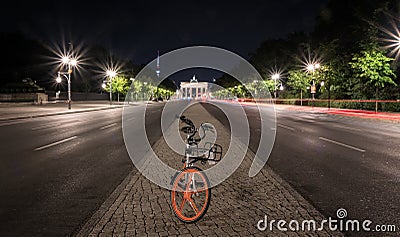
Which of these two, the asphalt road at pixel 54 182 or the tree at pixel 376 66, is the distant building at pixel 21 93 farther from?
the tree at pixel 376 66

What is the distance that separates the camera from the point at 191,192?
16.2 feet

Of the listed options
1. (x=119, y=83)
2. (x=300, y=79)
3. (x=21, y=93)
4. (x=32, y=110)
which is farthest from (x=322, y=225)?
(x=119, y=83)

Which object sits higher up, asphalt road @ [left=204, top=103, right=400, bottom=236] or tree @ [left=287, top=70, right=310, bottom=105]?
tree @ [left=287, top=70, right=310, bottom=105]

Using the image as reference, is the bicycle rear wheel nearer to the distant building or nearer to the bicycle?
the bicycle

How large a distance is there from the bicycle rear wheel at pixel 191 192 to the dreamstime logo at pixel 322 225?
87 centimetres

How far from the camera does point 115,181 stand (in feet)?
22.8

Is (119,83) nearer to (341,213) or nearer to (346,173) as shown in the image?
(346,173)

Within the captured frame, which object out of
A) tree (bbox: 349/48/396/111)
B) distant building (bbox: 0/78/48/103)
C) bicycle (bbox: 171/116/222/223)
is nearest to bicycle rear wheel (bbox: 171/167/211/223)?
bicycle (bbox: 171/116/222/223)

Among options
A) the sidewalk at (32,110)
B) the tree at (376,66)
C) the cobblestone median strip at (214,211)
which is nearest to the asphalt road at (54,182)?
the cobblestone median strip at (214,211)

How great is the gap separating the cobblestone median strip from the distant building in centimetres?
5153

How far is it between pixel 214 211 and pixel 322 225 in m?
Answer: 1.60

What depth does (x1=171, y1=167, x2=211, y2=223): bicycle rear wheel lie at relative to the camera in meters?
4.71

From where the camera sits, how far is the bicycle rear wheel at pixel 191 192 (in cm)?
471

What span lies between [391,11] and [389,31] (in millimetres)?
2145
